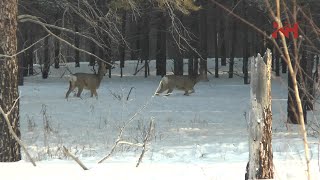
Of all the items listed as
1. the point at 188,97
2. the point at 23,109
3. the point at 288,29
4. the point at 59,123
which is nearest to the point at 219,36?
the point at 188,97

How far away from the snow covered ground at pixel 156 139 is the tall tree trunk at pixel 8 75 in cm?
31

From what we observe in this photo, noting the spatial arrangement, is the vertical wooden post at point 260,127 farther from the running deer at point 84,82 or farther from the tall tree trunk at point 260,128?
the running deer at point 84,82

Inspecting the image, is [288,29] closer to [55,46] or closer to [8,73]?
[8,73]

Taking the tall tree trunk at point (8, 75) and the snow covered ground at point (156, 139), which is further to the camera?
the tall tree trunk at point (8, 75)

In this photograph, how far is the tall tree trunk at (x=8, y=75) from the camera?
700cm

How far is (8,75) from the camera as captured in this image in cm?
705

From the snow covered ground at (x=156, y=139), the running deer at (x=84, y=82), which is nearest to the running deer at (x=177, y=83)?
the snow covered ground at (x=156, y=139)

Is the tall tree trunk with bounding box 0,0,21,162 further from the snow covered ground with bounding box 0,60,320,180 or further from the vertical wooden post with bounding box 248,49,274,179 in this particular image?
the vertical wooden post with bounding box 248,49,274,179

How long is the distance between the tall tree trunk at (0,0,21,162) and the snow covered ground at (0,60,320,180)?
1.01 ft

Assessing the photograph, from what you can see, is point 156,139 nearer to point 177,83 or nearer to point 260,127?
point 260,127

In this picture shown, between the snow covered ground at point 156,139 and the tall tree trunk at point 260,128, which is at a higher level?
the tall tree trunk at point 260,128

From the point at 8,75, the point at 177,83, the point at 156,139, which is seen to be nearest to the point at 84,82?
the point at 177,83

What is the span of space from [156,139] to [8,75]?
449 cm

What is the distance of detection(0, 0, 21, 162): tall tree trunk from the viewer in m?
7.00
